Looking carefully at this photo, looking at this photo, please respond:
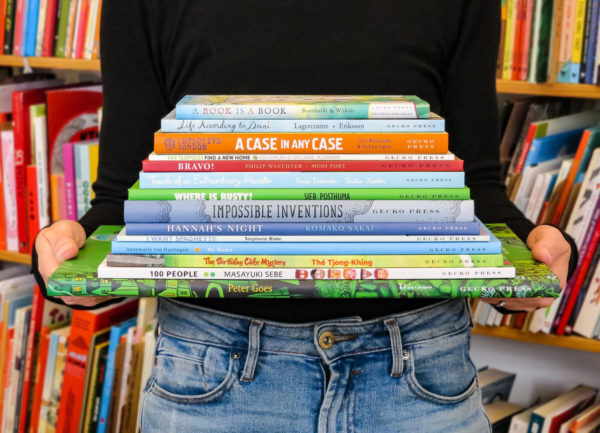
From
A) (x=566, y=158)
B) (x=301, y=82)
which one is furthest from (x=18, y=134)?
(x=566, y=158)

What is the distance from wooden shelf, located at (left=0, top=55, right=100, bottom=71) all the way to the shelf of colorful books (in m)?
0.95

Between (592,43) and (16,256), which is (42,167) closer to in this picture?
(16,256)

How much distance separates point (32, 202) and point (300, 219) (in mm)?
1133

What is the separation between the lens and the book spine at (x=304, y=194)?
0.60 m

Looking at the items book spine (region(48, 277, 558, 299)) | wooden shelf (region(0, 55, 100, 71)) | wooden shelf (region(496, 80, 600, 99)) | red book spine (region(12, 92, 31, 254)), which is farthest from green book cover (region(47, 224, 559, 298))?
red book spine (region(12, 92, 31, 254))

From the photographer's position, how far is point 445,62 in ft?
2.83

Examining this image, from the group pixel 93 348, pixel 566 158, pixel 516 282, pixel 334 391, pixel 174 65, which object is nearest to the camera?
pixel 516 282

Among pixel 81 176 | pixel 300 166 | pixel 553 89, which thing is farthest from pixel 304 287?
pixel 81 176

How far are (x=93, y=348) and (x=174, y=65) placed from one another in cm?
84

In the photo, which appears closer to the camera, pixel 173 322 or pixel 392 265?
pixel 392 265

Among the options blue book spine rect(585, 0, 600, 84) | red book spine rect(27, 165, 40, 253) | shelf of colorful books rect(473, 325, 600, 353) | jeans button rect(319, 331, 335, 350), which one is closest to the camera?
jeans button rect(319, 331, 335, 350)

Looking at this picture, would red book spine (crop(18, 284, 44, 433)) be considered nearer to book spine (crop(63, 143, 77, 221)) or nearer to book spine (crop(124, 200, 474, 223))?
book spine (crop(63, 143, 77, 221))

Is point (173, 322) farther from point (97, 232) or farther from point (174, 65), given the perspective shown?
point (174, 65)

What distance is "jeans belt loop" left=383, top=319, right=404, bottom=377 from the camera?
747 mm
